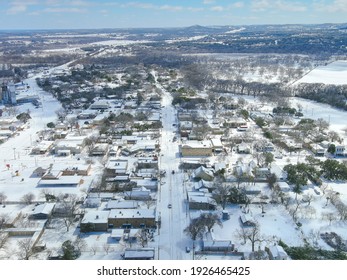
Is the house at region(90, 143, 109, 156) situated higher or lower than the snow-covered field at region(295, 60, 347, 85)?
lower

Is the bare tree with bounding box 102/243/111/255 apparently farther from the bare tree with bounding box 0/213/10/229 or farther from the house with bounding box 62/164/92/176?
the house with bounding box 62/164/92/176

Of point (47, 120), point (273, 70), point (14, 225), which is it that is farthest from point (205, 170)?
point (273, 70)

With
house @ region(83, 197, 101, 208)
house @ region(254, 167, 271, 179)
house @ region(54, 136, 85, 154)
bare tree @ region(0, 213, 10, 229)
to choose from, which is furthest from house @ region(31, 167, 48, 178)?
house @ region(254, 167, 271, 179)

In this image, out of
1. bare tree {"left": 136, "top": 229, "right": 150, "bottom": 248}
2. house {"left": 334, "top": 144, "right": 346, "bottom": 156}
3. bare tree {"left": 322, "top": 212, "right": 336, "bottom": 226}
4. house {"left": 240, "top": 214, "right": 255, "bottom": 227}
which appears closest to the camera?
bare tree {"left": 136, "top": 229, "right": 150, "bottom": 248}

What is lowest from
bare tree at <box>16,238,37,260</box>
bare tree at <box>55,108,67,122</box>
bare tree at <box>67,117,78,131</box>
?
bare tree at <box>55,108,67,122</box>

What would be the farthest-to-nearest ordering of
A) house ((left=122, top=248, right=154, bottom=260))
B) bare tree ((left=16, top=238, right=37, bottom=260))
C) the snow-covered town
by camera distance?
the snow-covered town → bare tree ((left=16, top=238, right=37, bottom=260)) → house ((left=122, top=248, right=154, bottom=260))

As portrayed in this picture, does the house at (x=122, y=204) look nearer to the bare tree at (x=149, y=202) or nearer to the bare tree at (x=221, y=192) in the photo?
the bare tree at (x=149, y=202)

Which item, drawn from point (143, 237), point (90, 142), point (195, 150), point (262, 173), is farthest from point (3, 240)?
point (262, 173)

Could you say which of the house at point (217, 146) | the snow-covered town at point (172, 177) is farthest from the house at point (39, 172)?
the house at point (217, 146)

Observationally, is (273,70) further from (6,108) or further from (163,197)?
(163,197)
